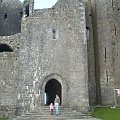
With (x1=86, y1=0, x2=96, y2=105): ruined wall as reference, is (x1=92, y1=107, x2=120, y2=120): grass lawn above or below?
below

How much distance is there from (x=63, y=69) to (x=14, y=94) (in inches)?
180

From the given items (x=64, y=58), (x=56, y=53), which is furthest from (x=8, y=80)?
(x=64, y=58)

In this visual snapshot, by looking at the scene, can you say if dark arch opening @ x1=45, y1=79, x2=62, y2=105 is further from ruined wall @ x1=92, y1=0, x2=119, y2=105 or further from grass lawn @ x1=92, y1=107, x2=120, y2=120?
grass lawn @ x1=92, y1=107, x2=120, y2=120

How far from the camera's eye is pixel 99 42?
27859 millimetres

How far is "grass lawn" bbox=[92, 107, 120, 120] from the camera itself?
21.0 metres

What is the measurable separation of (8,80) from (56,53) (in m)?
4.64

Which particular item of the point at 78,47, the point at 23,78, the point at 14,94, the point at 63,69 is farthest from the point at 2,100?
the point at 78,47

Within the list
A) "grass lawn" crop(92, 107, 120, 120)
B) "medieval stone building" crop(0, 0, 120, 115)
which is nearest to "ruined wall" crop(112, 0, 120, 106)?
"medieval stone building" crop(0, 0, 120, 115)

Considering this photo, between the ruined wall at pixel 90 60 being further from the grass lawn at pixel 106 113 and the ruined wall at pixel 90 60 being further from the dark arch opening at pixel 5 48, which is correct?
the dark arch opening at pixel 5 48

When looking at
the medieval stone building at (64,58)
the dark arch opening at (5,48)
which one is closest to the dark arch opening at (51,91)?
the medieval stone building at (64,58)

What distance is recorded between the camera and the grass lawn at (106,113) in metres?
21.0

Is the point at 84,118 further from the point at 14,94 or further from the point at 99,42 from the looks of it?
the point at 99,42

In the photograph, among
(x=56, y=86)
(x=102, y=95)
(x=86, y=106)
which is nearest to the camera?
(x=86, y=106)

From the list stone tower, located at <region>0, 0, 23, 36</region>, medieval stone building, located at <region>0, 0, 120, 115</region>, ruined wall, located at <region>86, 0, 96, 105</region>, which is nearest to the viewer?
medieval stone building, located at <region>0, 0, 120, 115</region>
